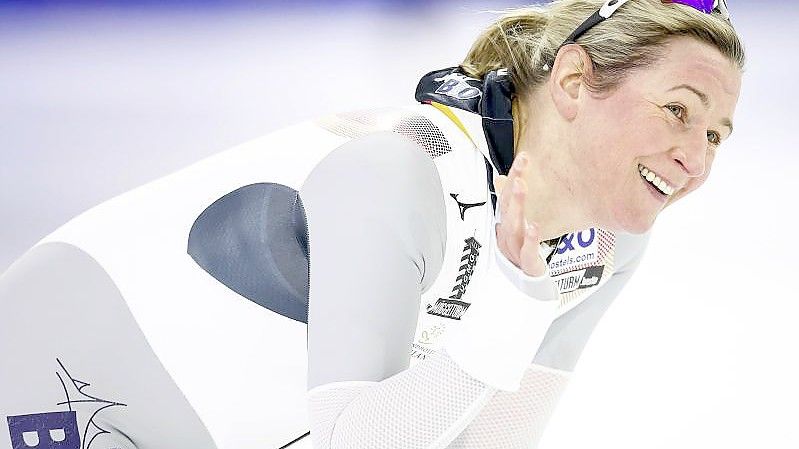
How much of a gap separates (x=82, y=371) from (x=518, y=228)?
66cm

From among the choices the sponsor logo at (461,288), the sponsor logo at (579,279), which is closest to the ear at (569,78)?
the sponsor logo at (461,288)

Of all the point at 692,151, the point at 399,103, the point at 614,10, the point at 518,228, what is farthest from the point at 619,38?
the point at 399,103

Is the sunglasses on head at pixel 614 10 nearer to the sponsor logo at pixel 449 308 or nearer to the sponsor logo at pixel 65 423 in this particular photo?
the sponsor logo at pixel 449 308

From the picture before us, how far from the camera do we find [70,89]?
4.51 meters

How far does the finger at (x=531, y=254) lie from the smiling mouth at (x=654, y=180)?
30 cm

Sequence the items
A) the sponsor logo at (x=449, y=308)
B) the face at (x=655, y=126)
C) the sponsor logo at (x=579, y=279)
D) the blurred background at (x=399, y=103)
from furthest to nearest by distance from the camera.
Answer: the blurred background at (x=399, y=103) → the sponsor logo at (x=579, y=279) → the sponsor logo at (x=449, y=308) → the face at (x=655, y=126)

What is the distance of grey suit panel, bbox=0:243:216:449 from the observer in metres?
1.49

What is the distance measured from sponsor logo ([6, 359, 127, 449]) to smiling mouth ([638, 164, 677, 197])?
2.52 feet

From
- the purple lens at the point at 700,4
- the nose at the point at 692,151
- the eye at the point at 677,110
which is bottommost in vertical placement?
the nose at the point at 692,151

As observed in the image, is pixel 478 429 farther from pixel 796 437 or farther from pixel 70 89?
pixel 70 89

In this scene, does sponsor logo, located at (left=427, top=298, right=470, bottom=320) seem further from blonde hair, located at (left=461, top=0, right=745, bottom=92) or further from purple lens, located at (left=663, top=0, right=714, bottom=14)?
purple lens, located at (left=663, top=0, right=714, bottom=14)

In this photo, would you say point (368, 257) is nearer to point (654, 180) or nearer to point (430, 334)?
point (430, 334)

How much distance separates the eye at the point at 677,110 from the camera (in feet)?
4.69

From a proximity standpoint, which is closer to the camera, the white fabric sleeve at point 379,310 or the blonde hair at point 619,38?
the white fabric sleeve at point 379,310
